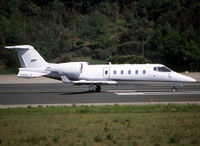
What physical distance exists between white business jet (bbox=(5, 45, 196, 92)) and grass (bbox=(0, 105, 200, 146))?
396 inches

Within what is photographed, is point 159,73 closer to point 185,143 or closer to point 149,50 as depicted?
point 185,143

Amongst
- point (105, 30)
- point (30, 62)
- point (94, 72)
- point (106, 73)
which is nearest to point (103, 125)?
point (106, 73)

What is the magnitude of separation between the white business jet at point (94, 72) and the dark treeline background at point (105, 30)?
29.7 meters

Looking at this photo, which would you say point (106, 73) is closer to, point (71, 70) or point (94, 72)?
point (94, 72)

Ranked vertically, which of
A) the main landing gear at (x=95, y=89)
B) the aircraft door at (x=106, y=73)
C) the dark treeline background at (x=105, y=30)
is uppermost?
the dark treeline background at (x=105, y=30)

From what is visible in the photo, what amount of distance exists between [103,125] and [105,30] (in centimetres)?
7724

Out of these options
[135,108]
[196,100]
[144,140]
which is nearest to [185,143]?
[144,140]

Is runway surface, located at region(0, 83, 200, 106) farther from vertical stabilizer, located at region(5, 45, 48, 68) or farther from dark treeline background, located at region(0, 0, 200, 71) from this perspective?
dark treeline background, located at region(0, 0, 200, 71)

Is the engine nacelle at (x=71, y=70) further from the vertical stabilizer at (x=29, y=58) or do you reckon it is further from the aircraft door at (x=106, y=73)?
the aircraft door at (x=106, y=73)

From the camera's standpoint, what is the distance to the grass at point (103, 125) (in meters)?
12.6

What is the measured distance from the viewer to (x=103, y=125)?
15492mm

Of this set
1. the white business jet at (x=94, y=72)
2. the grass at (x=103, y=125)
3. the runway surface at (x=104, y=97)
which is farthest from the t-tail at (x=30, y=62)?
the grass at (x=103, y=125)

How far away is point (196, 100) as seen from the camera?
24.7 meters

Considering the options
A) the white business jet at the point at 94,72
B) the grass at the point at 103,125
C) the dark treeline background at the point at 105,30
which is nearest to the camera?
the grass at the point at 103,125
